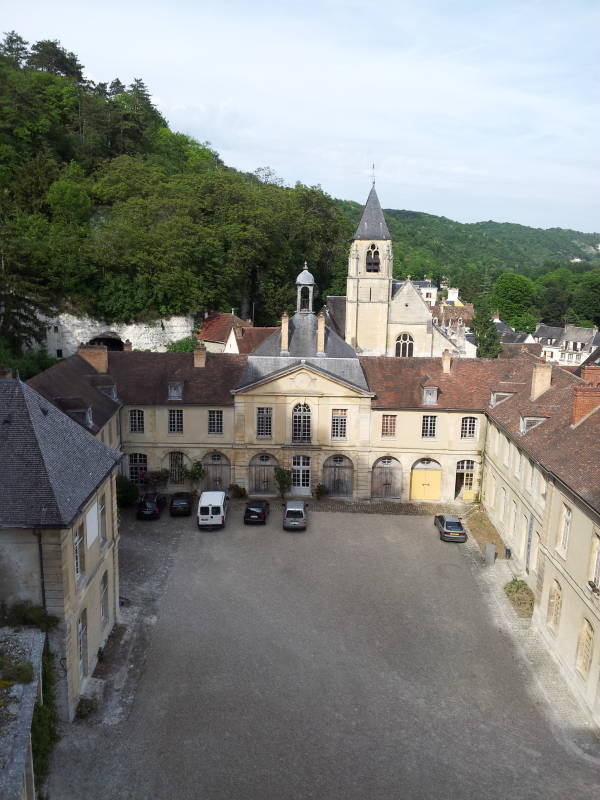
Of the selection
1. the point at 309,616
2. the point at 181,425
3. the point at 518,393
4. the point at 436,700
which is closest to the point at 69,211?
the point at 181,425

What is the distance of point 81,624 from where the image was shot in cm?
1759

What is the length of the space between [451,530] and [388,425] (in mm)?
7023

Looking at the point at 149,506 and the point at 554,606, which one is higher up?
the point at 554,606

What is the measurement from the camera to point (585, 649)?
59.1 feet

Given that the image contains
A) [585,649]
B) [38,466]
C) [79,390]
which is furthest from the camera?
[79,390]

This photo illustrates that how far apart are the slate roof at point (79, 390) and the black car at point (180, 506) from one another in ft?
16.8

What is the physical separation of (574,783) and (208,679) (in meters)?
9.80

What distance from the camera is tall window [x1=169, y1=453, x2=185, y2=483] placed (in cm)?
3406

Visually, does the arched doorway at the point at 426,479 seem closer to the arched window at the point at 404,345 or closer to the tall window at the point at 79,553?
the tall window at the point at 79,553

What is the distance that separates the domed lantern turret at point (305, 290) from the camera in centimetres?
3528

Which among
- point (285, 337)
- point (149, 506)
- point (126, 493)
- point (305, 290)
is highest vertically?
point (305, 290)

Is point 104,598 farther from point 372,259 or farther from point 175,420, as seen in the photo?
point 372,259

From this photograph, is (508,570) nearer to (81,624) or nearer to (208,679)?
(208,679)

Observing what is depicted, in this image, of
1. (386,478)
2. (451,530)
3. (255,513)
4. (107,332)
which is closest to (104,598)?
(255,513)
